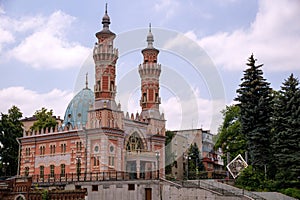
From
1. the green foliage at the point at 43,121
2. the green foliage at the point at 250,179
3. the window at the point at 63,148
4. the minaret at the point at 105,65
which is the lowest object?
the green foliage at the point at 250,179

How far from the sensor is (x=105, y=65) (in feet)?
155

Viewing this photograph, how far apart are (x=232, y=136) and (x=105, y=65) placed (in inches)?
618

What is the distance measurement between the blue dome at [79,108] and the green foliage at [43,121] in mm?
7134

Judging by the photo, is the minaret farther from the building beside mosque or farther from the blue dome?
the blue dome

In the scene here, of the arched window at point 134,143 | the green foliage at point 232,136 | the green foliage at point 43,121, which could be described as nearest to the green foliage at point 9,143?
the green foliage at point 43,121

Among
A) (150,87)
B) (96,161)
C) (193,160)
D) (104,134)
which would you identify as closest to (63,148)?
(96,161)

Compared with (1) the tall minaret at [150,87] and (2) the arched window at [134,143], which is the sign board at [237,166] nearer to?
(2) the arched window at [134,143]

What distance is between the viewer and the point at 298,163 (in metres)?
32.7

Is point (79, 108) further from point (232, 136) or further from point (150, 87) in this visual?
point (232, 136)

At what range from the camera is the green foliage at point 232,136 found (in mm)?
46000

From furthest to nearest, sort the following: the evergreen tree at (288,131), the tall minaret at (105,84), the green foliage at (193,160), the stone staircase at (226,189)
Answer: the green foliage at (193,160) → the tall minaret at (105,84) → the evergreen tree at (288,131) → the stone staircase at (226,189)

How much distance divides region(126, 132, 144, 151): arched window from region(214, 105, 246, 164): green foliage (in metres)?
8.64

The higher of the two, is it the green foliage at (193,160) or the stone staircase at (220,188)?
the green foliage at (193,160)

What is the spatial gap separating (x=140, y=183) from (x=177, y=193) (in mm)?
3547
